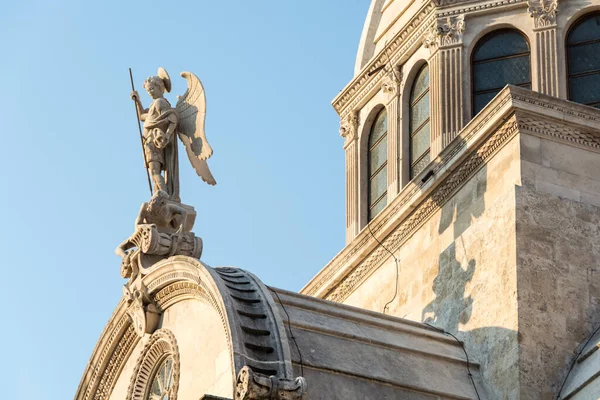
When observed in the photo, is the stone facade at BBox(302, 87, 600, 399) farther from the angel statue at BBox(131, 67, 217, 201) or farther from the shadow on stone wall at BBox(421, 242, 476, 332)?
the angel statue at BBox(131, 67, 217, 201)

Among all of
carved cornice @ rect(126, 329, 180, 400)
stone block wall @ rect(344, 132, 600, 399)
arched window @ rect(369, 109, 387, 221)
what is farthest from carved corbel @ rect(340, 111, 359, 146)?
carved cornice @ rect(126, 329, 180, 400)

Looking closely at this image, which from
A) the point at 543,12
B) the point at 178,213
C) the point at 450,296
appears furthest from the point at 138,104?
the point at 543,12

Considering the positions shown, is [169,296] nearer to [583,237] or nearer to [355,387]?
[355,387]

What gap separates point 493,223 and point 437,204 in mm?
2070

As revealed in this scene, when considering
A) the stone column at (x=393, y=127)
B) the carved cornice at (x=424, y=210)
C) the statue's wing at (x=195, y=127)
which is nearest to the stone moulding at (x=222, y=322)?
the statue's wing at (x=195, y=127)

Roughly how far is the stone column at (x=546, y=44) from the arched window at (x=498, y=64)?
34 cm

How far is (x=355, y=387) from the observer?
2300cm

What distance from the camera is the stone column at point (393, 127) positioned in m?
31.7

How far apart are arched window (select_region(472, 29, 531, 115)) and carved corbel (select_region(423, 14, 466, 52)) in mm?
445

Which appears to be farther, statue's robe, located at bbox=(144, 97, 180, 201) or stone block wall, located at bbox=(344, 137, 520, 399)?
statue's robe, located at bbox=(144, 97, 180, 201)

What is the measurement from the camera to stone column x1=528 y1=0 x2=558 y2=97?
3038 cm

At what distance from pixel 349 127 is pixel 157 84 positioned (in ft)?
23.7

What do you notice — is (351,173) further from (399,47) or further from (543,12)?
(543,12)

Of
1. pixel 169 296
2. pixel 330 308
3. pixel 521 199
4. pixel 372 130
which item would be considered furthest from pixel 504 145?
pixel 372 130
